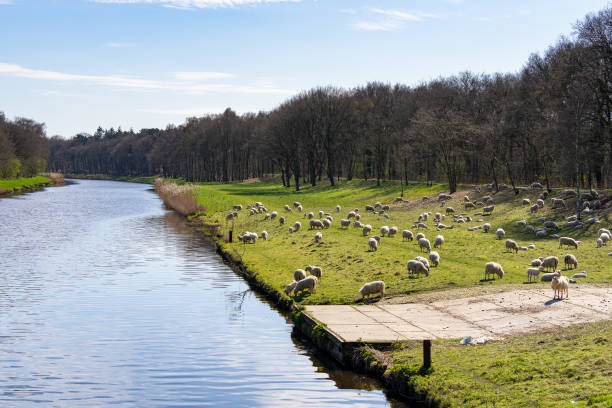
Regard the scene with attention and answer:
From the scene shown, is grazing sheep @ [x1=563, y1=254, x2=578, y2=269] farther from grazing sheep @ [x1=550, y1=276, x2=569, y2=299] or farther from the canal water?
the canal water

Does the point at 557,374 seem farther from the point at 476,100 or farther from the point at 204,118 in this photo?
the point at 204,118

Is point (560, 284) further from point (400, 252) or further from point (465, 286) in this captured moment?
point (400, 252)

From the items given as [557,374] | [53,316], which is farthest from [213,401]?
[53,316]

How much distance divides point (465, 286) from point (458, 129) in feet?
189

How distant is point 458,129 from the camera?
274ft

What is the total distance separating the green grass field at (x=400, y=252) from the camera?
98.9ft

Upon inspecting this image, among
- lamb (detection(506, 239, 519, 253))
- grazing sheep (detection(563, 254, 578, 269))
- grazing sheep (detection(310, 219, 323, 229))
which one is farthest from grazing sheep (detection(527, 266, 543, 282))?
grazing sheep (detection(310, 219, 323, 229))

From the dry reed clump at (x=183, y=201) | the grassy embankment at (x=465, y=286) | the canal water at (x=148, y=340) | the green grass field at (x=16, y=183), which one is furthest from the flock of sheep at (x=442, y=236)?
the green grass field at (x=16, y=183)

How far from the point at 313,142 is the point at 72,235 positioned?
6228 centimetres

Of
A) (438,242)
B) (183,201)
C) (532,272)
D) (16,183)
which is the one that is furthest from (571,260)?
(16,183)

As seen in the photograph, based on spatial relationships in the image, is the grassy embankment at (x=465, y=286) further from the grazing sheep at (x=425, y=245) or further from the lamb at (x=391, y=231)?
the lamb at (x=391, y=231)

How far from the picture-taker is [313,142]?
11594cm

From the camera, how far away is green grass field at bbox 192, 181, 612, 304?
30141mm

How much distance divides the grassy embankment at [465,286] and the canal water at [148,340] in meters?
1.93
